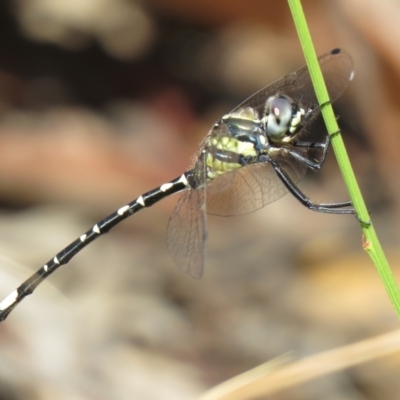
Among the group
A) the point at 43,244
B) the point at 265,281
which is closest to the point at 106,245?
the point at 43,244

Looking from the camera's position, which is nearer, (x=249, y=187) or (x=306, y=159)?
(x=306, y=159)

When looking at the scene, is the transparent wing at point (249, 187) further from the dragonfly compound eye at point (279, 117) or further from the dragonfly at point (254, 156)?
the dragonfly compound eye at point (279, 117)

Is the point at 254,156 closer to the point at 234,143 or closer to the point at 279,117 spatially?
the point at 234,143

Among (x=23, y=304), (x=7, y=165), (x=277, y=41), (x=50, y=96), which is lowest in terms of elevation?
(x=23, y=304)

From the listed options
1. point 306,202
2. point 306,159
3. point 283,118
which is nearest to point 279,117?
point 283,118

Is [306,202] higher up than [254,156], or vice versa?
[254,156]

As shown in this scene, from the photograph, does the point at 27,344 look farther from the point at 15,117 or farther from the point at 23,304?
the point at 15,117

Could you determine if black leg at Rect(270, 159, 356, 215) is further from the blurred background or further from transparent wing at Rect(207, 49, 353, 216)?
the blurred background
